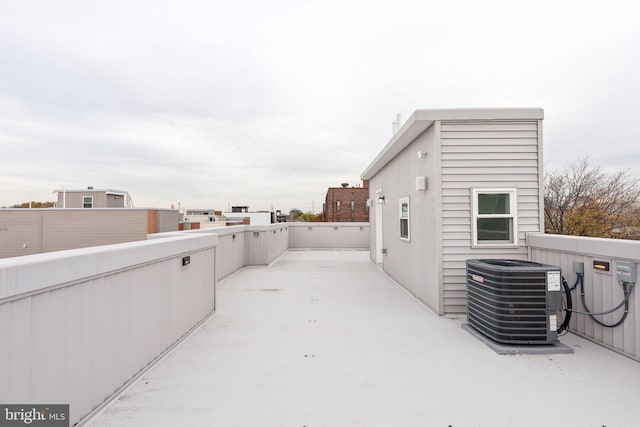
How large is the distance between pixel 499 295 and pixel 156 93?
1023 centimetres

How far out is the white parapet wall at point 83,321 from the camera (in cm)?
158

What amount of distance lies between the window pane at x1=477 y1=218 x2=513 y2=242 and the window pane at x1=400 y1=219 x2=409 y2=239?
1.92 m

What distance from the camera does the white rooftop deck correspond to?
2.11 metres

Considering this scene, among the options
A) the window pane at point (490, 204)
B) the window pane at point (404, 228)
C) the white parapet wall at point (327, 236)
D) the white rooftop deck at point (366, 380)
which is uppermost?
the window pane at point (490, 204)

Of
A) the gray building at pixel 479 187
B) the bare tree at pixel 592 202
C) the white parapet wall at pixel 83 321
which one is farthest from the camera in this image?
the bare tree at pixel 592 202

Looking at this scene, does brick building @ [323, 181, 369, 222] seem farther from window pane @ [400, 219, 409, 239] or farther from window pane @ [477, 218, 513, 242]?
window pane @ [477, 218, 513, 242]

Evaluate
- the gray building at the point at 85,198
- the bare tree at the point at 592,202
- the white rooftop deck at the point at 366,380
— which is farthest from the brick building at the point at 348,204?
the white rooftop deck at the point at 366,380

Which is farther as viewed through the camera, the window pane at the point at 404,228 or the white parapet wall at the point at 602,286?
the window pane at the point at 404,228

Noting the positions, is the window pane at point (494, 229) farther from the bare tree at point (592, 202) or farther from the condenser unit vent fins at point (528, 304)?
the bare tree at point (592, 202)

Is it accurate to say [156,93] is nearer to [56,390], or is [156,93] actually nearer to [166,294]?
[166,294]

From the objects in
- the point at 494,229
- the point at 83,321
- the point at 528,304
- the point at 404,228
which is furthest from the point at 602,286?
the point at 83,321

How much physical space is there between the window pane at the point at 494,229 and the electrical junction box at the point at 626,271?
1518 millimetres

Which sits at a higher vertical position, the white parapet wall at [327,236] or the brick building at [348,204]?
the brick building at [348,204]

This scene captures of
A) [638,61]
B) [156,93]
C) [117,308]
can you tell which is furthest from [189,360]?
[638,61]
